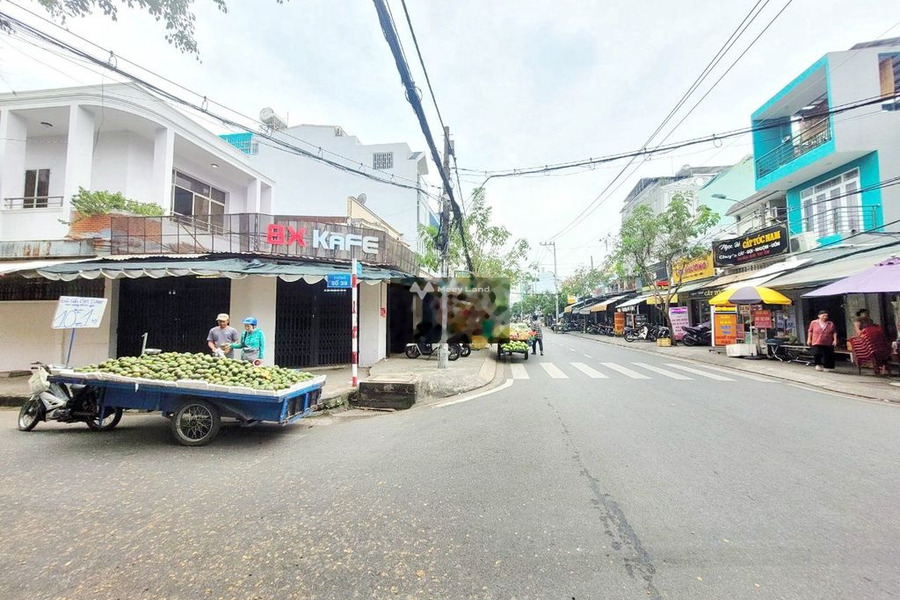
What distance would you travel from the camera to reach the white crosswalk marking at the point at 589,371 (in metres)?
10.4

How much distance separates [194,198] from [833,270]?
21.1 meters

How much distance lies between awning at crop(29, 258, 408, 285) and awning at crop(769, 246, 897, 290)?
12267 mm

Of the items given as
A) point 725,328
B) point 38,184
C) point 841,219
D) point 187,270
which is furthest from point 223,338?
point 841,219

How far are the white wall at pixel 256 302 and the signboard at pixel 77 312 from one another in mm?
3541

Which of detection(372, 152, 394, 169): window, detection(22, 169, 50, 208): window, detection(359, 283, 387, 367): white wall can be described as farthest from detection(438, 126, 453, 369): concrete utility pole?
detection(372, 152, 394, 169): window

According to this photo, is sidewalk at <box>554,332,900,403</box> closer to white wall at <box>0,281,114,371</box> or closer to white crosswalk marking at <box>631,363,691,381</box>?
white crosswalk marking at <box>631,363,691,381</box>

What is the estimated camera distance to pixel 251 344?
6.83 m

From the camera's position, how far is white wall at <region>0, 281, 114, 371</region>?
9.84 meters

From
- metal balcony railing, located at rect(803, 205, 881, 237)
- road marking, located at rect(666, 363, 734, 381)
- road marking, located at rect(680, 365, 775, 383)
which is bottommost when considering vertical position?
road marking, located at rect(680, 365, 775, 383)

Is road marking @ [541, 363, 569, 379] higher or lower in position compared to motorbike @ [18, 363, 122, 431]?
lower

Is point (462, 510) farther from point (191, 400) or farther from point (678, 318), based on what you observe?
point (678, 318)

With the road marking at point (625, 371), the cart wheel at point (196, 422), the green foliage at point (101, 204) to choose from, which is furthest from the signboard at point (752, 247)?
the green foliage at point (101, 204)

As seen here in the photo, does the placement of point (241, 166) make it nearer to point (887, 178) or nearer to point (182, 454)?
point (182, 454)

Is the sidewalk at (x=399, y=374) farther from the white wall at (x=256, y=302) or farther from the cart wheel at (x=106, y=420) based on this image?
the cart wheel at (x=106, y=420)
